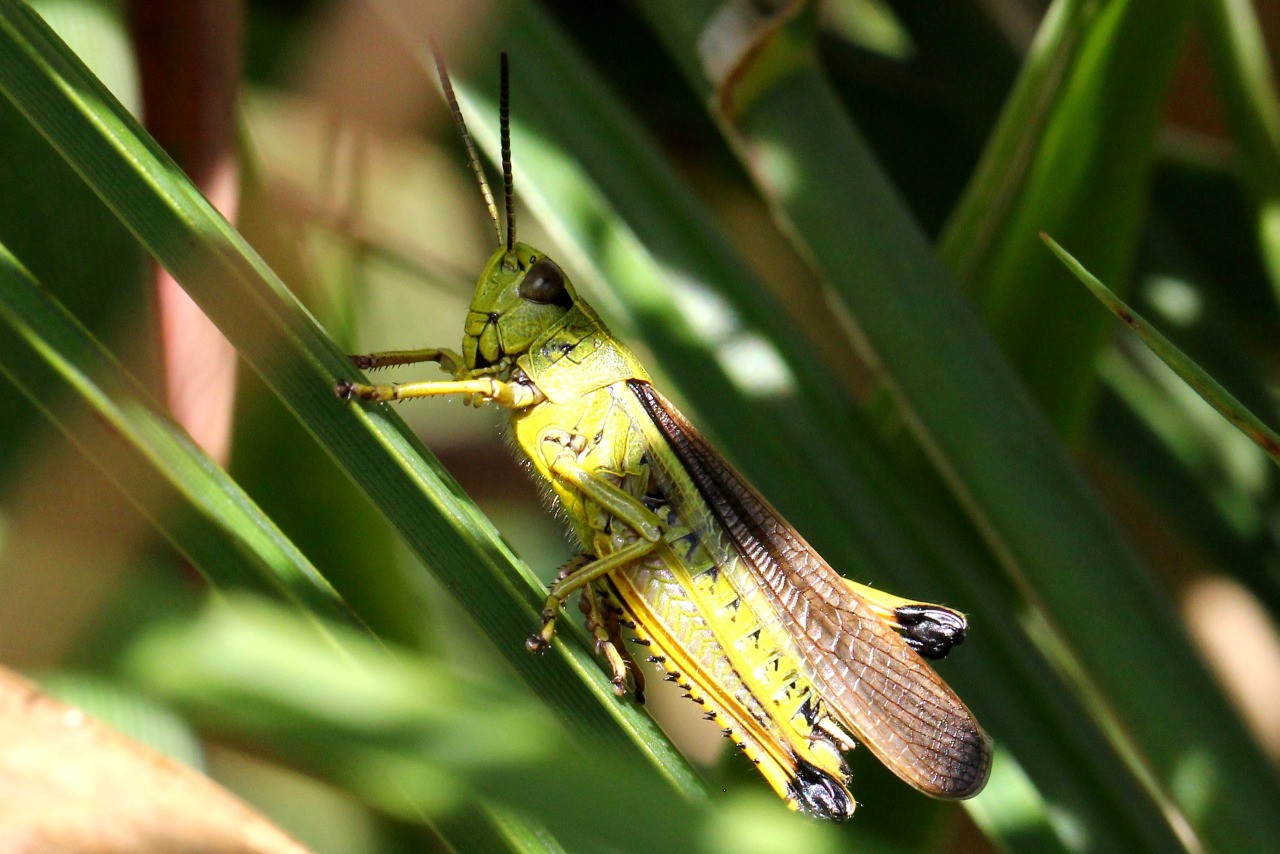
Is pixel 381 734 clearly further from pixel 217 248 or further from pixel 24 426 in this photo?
pixel 24 426

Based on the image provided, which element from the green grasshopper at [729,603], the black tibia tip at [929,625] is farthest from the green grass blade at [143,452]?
the black tibia tip at [929,625]

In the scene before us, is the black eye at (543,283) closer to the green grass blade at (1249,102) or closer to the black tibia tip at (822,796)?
the black tibia tip at (822,796)

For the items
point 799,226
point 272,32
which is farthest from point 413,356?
point 272,32

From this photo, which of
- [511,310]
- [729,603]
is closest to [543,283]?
[511,310]

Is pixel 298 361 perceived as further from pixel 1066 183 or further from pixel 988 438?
pixel 1066 183

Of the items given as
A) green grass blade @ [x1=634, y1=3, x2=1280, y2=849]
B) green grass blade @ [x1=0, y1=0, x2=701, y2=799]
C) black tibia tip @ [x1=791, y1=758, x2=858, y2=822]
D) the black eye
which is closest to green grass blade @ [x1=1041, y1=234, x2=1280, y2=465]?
green grass blade @ [x1=634, y1=3, x2=1280, y2=849]

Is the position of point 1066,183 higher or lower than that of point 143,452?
lower
